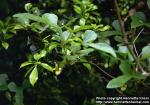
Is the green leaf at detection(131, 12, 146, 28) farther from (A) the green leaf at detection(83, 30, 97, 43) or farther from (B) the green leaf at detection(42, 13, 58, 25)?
(B) the green leaf at detection(42, 13, 58, 25)

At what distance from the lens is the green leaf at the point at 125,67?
1059mm

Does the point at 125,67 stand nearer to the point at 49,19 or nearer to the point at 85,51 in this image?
the point at 85,51

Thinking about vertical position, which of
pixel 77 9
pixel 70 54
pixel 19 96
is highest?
pixel 77 9

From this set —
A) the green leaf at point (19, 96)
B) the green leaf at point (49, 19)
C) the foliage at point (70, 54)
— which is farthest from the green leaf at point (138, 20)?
the green leaf at point (19, 96)

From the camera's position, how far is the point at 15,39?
A: 1.33 m

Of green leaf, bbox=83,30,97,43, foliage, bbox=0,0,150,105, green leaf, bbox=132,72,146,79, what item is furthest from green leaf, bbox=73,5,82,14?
green leaf, bbox=132,72,146,79

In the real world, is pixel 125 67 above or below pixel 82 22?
below

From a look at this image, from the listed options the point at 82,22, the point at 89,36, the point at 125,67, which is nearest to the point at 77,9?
the point at 82,22

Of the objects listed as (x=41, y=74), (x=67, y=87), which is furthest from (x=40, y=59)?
(x=67, y=87)

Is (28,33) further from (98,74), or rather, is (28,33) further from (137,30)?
(137,30)

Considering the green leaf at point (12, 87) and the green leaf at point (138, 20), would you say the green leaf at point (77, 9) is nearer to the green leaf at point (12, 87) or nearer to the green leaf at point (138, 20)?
the green leaf at point (138, 20)

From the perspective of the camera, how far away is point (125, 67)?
1.07 metres

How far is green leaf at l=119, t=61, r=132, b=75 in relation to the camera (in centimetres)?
106

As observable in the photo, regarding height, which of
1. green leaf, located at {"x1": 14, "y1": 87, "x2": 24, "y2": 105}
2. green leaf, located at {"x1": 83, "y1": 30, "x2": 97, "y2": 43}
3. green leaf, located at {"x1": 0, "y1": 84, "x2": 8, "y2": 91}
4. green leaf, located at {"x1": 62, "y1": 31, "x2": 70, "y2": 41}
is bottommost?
green leaf, located at {"x1": 14, "y1": 87, "x2": 24, "y2": 105}
